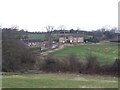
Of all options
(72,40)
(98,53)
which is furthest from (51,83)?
(72,40)

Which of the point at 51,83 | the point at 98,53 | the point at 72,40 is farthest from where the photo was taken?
the point at 72,40

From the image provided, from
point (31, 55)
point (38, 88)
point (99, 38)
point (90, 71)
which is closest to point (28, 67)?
point (31, 55)

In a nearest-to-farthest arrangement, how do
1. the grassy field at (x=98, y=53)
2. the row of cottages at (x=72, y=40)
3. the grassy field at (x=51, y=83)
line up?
the grassy field at (x=51, y=83) → the grassy field at (x=98, y=53) → the row of cottages at (x=72, y=40)

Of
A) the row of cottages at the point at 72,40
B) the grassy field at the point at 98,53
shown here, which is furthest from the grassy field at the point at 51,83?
the row of cottages at the point at 72,40

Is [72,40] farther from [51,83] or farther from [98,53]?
[51,83]

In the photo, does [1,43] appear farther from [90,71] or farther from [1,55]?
[90,71]

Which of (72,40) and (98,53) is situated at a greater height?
(72,40)

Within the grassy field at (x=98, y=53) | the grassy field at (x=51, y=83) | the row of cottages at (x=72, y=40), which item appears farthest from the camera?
the row of cottages at (x=72, y=40)

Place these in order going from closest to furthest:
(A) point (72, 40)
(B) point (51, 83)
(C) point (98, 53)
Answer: (B) point (51, 83), (C) point (98, 53), (A) point (72, 40)

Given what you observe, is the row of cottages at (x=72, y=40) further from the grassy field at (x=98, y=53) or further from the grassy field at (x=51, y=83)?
the grassy field at (x=51, y=83)

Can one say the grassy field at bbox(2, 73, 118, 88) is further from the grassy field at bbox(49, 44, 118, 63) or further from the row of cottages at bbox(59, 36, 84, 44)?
the row of cottages at bbox(59, 36, 84, 44)

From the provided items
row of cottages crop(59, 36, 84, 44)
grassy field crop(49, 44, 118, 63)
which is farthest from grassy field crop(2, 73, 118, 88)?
row of cottages crop(59, 36, 84, 44)

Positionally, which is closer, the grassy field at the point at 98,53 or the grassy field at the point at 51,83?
the grassy field at the point at 51,83

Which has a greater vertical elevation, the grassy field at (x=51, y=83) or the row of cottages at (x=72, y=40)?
the row of cottages at (x=72, y=40)
